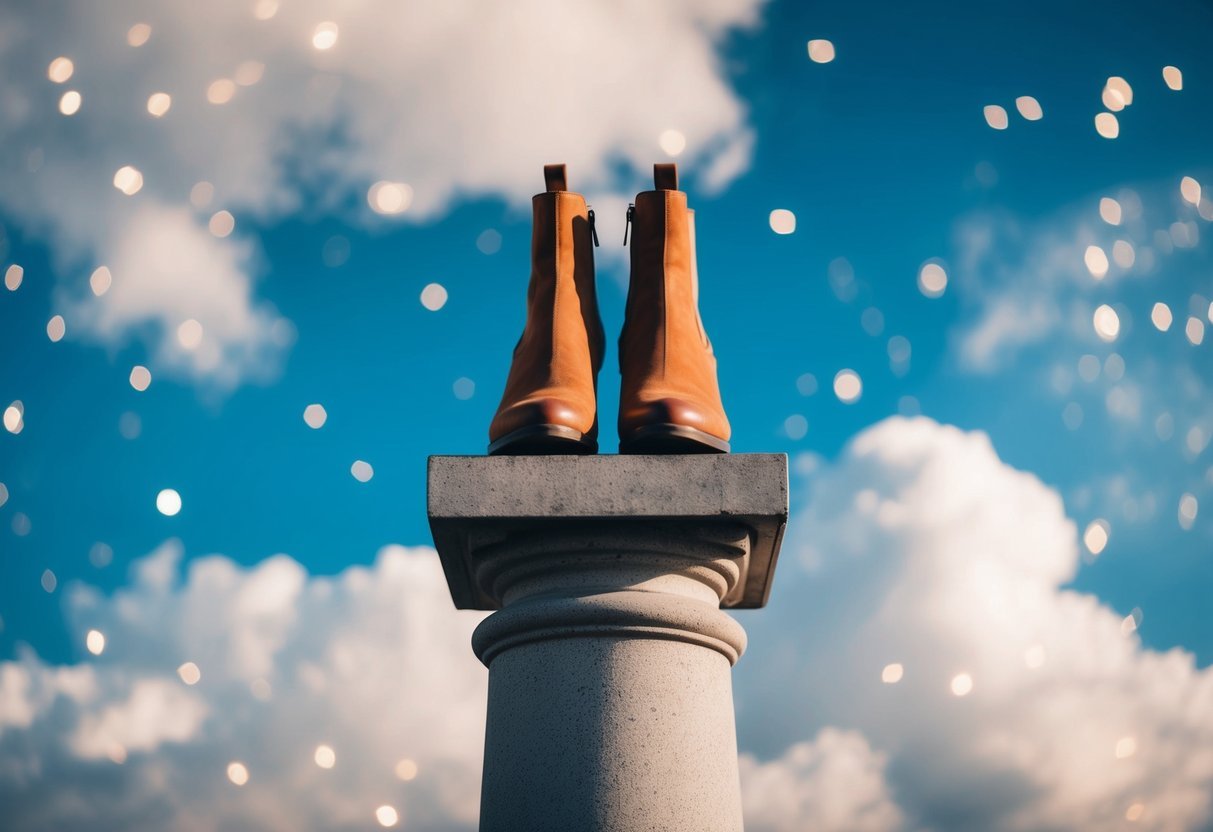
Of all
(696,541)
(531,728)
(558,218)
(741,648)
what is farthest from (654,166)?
(531,728)

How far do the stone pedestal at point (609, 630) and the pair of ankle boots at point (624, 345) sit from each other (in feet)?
Answer: 0.39

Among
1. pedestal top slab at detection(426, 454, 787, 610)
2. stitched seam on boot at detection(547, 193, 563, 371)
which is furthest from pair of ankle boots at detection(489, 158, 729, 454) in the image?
pedestal top slab at detection(426, 454, 787, 610)

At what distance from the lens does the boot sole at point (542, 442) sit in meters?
1.92

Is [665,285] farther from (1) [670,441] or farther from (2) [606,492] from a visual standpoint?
(2) [606,492]

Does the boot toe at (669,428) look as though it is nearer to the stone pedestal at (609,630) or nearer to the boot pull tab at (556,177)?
the stone pedestal at (609,630)

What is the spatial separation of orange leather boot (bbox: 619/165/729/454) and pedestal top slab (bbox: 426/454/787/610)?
0.36ft

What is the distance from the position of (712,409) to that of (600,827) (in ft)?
2.51

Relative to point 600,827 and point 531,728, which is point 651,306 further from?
point 600,827

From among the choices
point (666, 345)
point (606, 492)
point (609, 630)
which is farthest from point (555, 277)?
point (609, 630)

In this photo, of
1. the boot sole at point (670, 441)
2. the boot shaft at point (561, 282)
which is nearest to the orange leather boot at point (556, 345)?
the boot shaft at point (561, 282)

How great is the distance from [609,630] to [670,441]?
1.17ft

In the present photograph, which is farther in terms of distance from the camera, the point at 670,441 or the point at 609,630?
the point at 670,441

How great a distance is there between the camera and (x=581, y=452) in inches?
78.5

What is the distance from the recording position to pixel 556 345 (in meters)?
2.06
